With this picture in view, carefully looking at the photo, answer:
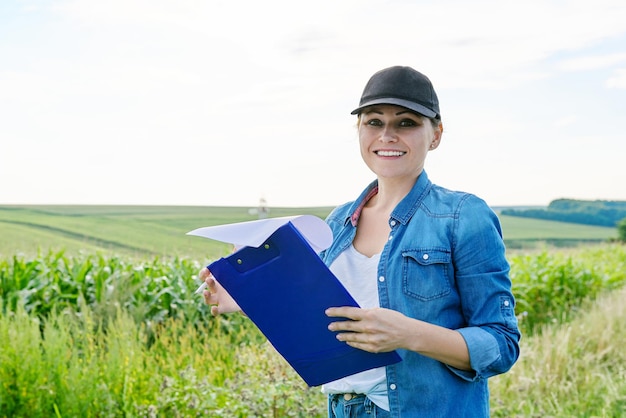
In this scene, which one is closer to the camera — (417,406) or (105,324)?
(417,406)

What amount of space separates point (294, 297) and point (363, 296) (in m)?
0.36

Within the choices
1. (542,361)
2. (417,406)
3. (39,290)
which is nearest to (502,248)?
(417,406)

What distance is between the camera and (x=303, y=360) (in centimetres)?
204

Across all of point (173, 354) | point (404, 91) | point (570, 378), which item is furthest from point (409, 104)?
point (570, 378)

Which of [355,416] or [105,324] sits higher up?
[355,416]

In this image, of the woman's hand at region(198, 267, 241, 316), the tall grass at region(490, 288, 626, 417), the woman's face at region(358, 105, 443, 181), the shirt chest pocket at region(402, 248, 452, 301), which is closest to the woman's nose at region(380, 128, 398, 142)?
the woman's face at region(358, 105, 443, 181)

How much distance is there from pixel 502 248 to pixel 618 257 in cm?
1338

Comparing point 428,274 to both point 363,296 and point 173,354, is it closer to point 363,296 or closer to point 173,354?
point 363,296

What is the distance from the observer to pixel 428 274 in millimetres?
2090

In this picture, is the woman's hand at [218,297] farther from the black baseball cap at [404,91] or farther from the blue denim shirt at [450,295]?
the black baseball cap at [404,91]

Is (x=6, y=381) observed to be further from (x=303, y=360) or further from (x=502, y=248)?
(x=502, y=248)

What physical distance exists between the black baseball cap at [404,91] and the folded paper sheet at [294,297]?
17.9 inches

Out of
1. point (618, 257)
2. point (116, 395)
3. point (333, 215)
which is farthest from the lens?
point (618, 257)

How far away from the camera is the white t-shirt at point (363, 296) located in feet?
7.11
